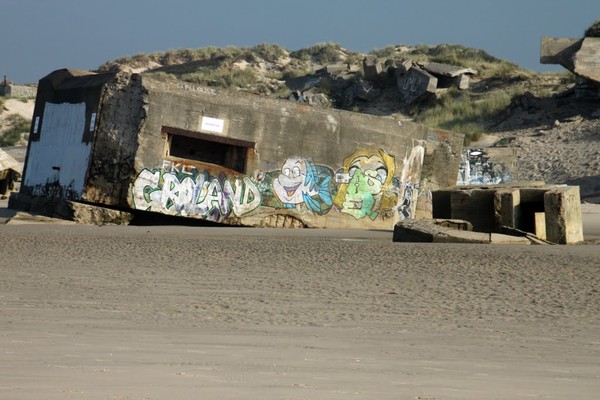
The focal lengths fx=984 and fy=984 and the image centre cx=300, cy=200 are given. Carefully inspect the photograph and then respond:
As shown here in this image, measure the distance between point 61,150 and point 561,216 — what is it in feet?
29.9

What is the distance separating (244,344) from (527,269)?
207 inches

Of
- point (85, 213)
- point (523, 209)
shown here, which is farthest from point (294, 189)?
point (523, 209)

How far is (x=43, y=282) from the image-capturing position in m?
8.57

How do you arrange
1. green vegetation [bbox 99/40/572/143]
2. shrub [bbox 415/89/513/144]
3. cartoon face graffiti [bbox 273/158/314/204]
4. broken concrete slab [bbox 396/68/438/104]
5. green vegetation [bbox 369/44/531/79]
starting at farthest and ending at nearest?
1. green vegetation [bbox 369/44/531/79]
2. broken concrete slab [bbox 396/68/438/104]
3. green vegetation [bbox 99/40/572/143]
4. shrub [bbox 415/89/513/144]
5. cartoon face graffiti [bbox 273/158/314/204]

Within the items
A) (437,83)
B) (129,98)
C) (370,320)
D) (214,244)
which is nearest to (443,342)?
(370,320)

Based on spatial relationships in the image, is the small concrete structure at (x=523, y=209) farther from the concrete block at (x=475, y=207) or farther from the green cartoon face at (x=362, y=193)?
the green cartoon face at (x=362, y=193)

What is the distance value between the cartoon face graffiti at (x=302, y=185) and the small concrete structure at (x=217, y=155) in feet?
0.06

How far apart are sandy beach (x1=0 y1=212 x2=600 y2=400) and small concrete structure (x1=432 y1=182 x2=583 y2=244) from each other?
1.29m

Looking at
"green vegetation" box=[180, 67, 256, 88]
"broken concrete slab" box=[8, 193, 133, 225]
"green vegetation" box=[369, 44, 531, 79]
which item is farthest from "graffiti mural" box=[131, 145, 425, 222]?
"green vegetation" box=[180, 67, 256, 88]

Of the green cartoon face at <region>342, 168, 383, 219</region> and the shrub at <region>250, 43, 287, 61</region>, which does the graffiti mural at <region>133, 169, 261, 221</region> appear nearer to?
the green cartoon face at <region>342, 168, 383, 219</region>

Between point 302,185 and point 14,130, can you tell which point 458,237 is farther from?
point 14,130

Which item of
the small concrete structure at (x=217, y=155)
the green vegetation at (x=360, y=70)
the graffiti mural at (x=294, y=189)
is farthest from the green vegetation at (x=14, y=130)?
the graffiti mural at (x=294, y=189)

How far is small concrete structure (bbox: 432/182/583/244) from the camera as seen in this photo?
45.6 ft

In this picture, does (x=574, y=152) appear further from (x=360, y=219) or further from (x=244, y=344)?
(x=244, y=344)
